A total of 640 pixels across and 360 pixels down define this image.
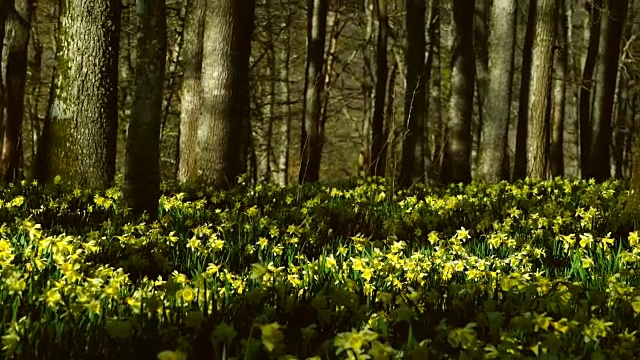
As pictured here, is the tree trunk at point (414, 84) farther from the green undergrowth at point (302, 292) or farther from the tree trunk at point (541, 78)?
the green undergrowth at point (302, 292)

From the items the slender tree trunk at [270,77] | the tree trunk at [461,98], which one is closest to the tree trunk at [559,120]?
the tree trunk at [461,98]

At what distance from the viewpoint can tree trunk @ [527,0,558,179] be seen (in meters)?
13.5

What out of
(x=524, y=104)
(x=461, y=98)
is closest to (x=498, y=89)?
(x=461, y=98)

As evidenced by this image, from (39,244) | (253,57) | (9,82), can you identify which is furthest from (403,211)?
(253,57)

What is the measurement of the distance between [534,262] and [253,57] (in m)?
23.9

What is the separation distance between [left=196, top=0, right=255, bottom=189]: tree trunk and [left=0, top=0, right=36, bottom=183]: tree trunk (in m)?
6.32

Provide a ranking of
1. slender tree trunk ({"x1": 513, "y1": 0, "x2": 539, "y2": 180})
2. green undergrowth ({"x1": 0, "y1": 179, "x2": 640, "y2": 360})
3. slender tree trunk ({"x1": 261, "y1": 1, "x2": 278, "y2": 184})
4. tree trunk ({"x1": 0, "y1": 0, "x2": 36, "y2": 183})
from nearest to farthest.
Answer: green undergrowth ({"x1": 0, "y1": 179, "x2": 640, "y2": 360}) < tree trunk ({"x1": 0, "y1": 0, "x2": 36, "y2": 183}) < slender tree trunk ({"x1": 513, "y1": 0, "x2": 539, "y2": 180}) < slender tree trunk ({"x1": 261, "y1": 1, "x2": 278, "y2": 184})

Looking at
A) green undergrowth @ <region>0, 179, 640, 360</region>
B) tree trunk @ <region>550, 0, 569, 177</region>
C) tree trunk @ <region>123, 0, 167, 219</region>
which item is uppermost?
tree trunk @ <region>550, 0, 569, 177</region>

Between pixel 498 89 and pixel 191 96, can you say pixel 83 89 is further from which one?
pixel 498 89

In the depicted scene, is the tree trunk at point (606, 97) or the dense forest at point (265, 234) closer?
the dense forest at point (265, 234)

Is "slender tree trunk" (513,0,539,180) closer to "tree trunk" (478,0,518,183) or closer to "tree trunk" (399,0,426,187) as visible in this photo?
"tree trunk" (478,0,518,183)

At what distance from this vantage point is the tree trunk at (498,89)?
12984 mm

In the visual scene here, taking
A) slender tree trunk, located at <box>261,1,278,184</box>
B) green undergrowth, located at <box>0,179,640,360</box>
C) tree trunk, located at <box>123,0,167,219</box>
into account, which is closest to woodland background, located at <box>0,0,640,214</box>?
tree trunk, located at <box>123,0,167,219</box>

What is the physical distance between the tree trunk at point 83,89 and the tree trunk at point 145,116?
7.51 ft
